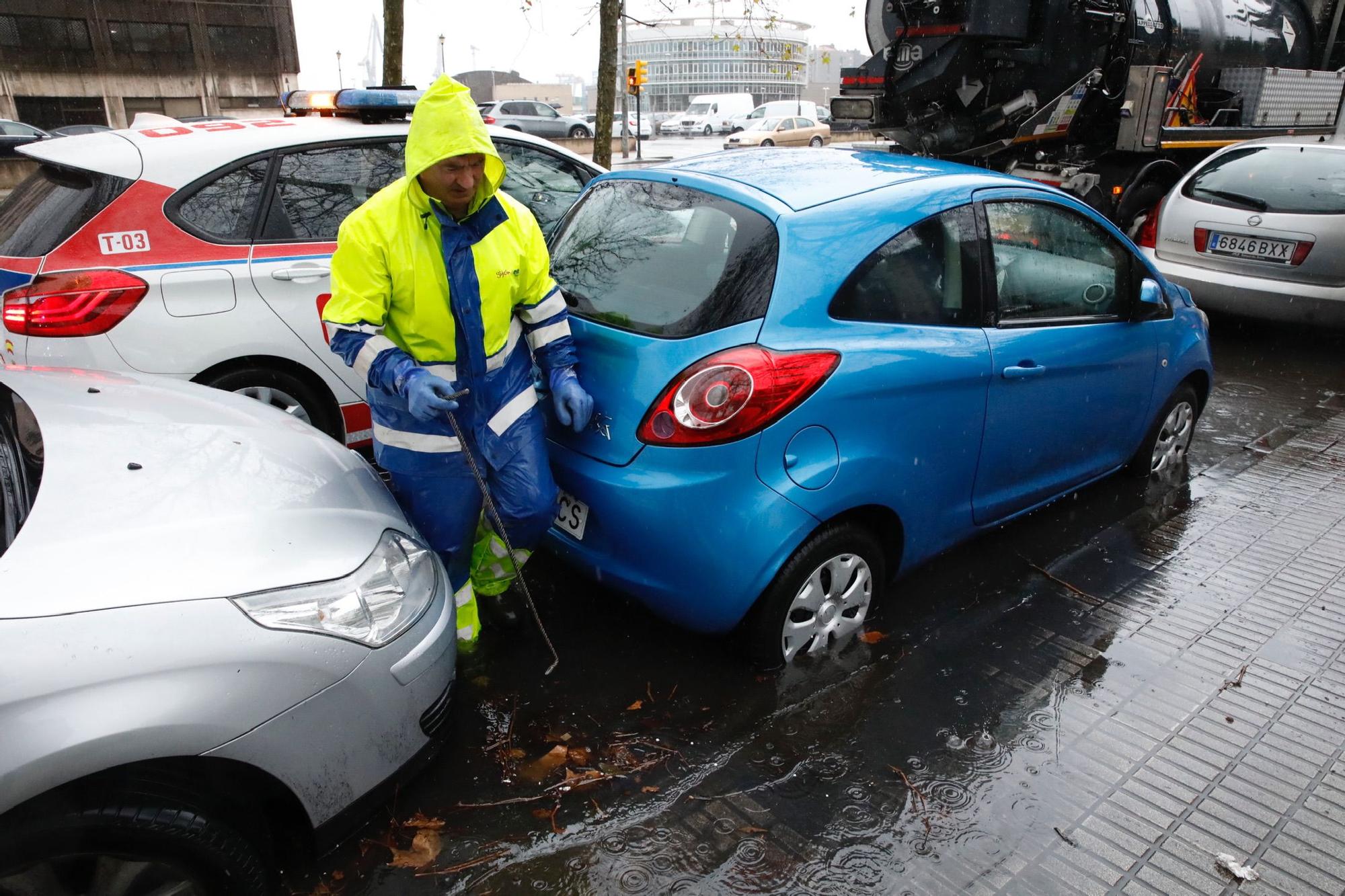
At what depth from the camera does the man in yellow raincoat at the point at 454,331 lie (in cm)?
275

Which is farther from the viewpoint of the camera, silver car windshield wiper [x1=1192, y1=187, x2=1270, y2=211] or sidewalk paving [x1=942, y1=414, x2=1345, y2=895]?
silver car windshield wiper [x1=1192, y1=187, x2=1270, y2=211]

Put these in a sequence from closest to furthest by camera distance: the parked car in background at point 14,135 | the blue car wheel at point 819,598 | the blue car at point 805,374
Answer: the blue car at point 805,374
the blue car wheel at point 819,598
the parked car in background at point 14,135

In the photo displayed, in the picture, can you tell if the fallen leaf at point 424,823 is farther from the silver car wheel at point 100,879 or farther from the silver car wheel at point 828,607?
the silver car wheel at point 828,607

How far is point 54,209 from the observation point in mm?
3912

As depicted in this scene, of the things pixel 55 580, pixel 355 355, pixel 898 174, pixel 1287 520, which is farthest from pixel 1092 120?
pixel 55 580

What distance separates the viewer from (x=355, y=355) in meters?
2.79

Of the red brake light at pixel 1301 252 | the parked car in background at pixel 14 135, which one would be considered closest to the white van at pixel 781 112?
the parked car in background at pixel 14 135

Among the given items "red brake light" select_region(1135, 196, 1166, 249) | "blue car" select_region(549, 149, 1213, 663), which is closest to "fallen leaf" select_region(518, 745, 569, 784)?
"blue car" select_region(549, 149, 1213, 663)

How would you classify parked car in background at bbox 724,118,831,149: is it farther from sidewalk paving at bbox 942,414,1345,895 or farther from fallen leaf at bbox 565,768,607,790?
fallen leaf at bbox 565,768,607,790

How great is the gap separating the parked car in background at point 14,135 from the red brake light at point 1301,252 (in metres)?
26.7

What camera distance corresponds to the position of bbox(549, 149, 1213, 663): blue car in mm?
2750

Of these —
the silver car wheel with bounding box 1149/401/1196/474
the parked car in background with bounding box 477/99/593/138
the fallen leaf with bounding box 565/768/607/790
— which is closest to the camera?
the fallen leaf with bounding box 565/768/607/790

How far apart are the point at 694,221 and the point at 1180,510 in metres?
2.99

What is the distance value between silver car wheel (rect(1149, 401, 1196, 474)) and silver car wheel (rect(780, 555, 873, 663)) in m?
2.29
